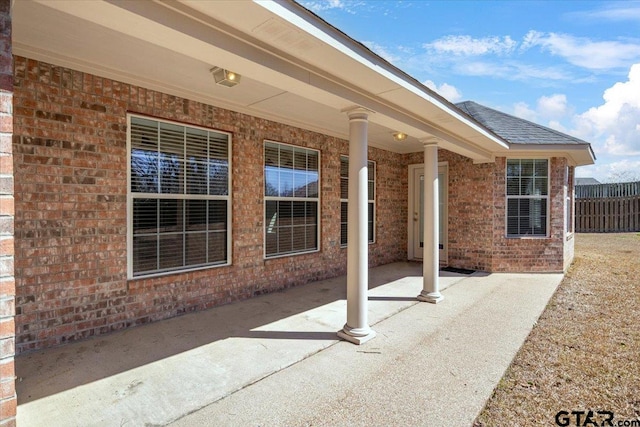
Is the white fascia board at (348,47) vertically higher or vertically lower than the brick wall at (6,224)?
higher

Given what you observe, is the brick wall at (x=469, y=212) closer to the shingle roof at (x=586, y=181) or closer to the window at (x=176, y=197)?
the window at (x=176, y=197)

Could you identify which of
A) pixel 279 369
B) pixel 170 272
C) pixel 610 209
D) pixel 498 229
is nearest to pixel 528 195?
pixel 498 229

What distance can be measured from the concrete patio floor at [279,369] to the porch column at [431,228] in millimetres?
371

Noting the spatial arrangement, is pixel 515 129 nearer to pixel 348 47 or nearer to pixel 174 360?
pixel 348 47

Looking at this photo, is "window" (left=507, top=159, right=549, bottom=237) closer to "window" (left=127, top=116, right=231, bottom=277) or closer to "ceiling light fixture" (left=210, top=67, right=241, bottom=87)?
"window" (left=127, top=116, right=231, bottom=277)

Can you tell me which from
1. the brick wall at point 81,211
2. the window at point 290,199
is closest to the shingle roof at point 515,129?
the window at point 290,199

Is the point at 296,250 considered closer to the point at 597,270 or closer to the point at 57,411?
the point at 57,411

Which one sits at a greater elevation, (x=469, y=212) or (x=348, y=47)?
(x=348, y=47)

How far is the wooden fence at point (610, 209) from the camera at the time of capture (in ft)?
49.3

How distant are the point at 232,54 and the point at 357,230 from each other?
86.5 inches

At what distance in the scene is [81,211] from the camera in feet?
11.5

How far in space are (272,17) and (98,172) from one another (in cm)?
274

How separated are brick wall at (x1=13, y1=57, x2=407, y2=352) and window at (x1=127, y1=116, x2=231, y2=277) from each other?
13 cm
